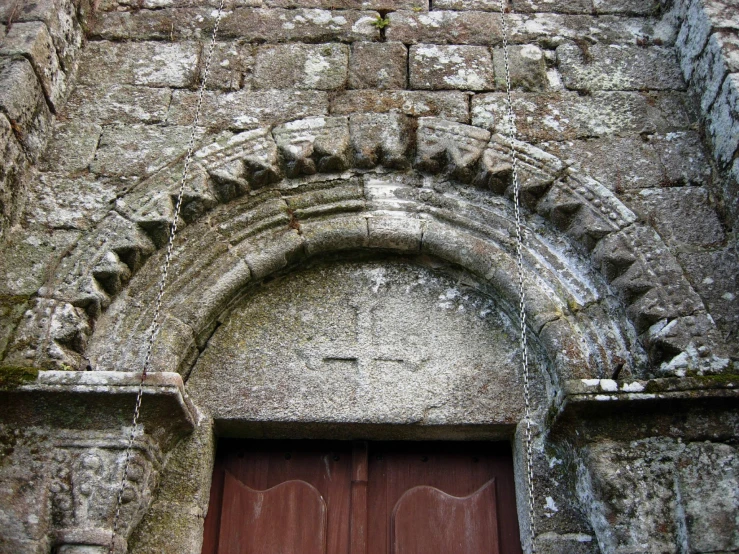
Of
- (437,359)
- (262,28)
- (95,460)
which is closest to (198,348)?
(95,460)

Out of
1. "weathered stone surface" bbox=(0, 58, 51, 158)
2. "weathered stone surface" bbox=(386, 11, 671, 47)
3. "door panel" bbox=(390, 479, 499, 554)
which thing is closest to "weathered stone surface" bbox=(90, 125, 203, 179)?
"weathered stone surface" bbox=(0, 58, 51, 158)

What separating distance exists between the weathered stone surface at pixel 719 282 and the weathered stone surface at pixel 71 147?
9.26 ft

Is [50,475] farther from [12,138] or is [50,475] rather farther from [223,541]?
[12,138]

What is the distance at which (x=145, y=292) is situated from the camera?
321 centimetres

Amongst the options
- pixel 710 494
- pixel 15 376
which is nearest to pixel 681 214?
pixel 710 494

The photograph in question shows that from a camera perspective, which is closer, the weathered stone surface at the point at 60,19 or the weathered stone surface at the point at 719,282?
the weathered stone surface at the point at 719,282

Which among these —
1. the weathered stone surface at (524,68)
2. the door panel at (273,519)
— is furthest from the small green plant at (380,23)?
the door panel at (273,519)

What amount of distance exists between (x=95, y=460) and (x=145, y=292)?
778 millimetres

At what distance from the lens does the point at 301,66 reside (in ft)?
12.9

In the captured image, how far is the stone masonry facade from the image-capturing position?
9.14 ft

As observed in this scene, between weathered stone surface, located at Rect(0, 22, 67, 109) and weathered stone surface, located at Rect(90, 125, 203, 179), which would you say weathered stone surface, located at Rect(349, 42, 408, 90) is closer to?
weathered stone surface, located at Rect(90, 125, 203, 179)

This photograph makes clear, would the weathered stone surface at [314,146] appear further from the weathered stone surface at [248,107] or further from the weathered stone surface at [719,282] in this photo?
the weathered stone surface at [719,282]

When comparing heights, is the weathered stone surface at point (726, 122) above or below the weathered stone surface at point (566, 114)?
below

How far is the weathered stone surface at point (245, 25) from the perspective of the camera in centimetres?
404
